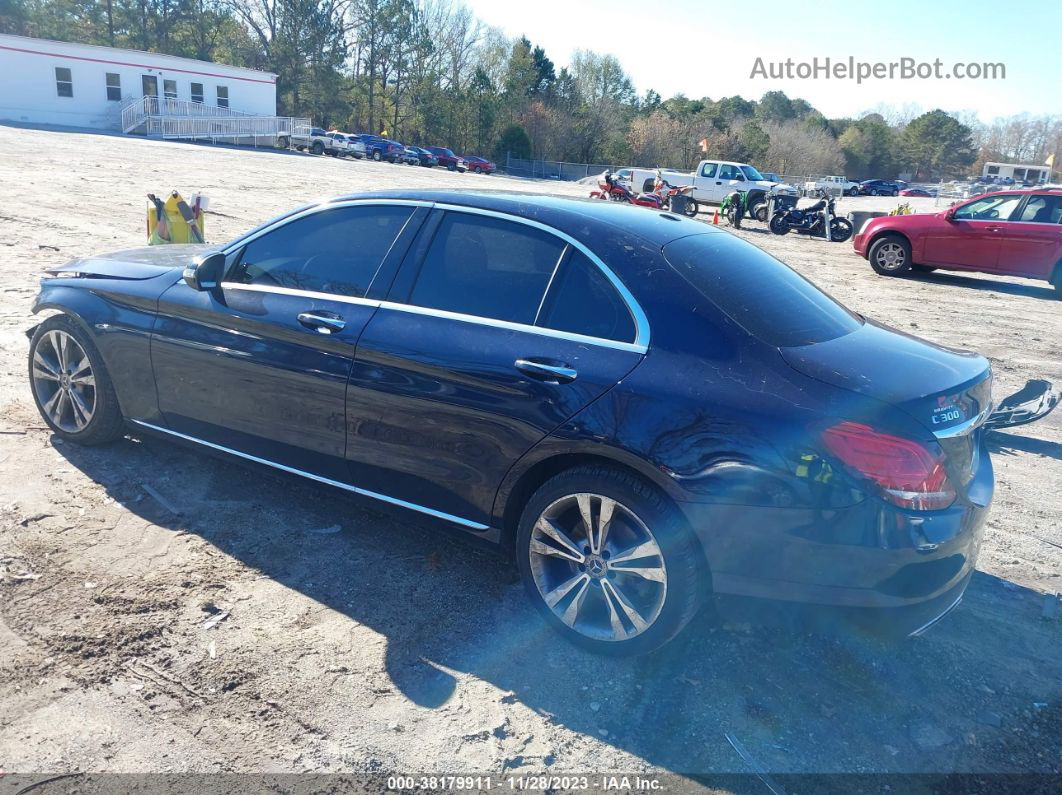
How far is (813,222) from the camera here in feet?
76.1

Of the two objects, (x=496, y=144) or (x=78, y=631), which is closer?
(x=78, y=631)

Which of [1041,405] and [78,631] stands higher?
[1041,405]

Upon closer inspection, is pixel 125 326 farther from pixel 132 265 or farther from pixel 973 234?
→ pixel 973 234

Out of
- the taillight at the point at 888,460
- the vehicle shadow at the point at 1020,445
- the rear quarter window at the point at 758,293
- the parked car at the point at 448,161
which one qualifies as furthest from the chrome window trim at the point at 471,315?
the parked car at the point at 448,161

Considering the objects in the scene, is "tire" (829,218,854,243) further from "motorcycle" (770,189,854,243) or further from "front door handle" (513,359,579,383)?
"front door handle" (513,359,579,383)

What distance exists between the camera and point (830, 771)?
9.00 feet

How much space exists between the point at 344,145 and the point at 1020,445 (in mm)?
50196

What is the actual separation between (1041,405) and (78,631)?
5.74 metres

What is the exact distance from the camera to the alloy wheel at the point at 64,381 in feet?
15.5

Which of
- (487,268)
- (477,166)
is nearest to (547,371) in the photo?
(487,268)

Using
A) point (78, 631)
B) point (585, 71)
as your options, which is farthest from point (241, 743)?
point (585, 71)

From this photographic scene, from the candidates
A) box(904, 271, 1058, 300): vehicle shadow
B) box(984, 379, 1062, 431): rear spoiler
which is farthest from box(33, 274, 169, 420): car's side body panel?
box(904, 271, 1058, 300): vehicle shadow

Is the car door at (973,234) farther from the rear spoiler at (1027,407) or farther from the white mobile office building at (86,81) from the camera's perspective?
the white mobile office building at (86,81)

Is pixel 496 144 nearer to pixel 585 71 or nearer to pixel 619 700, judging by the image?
pixel 585 71
